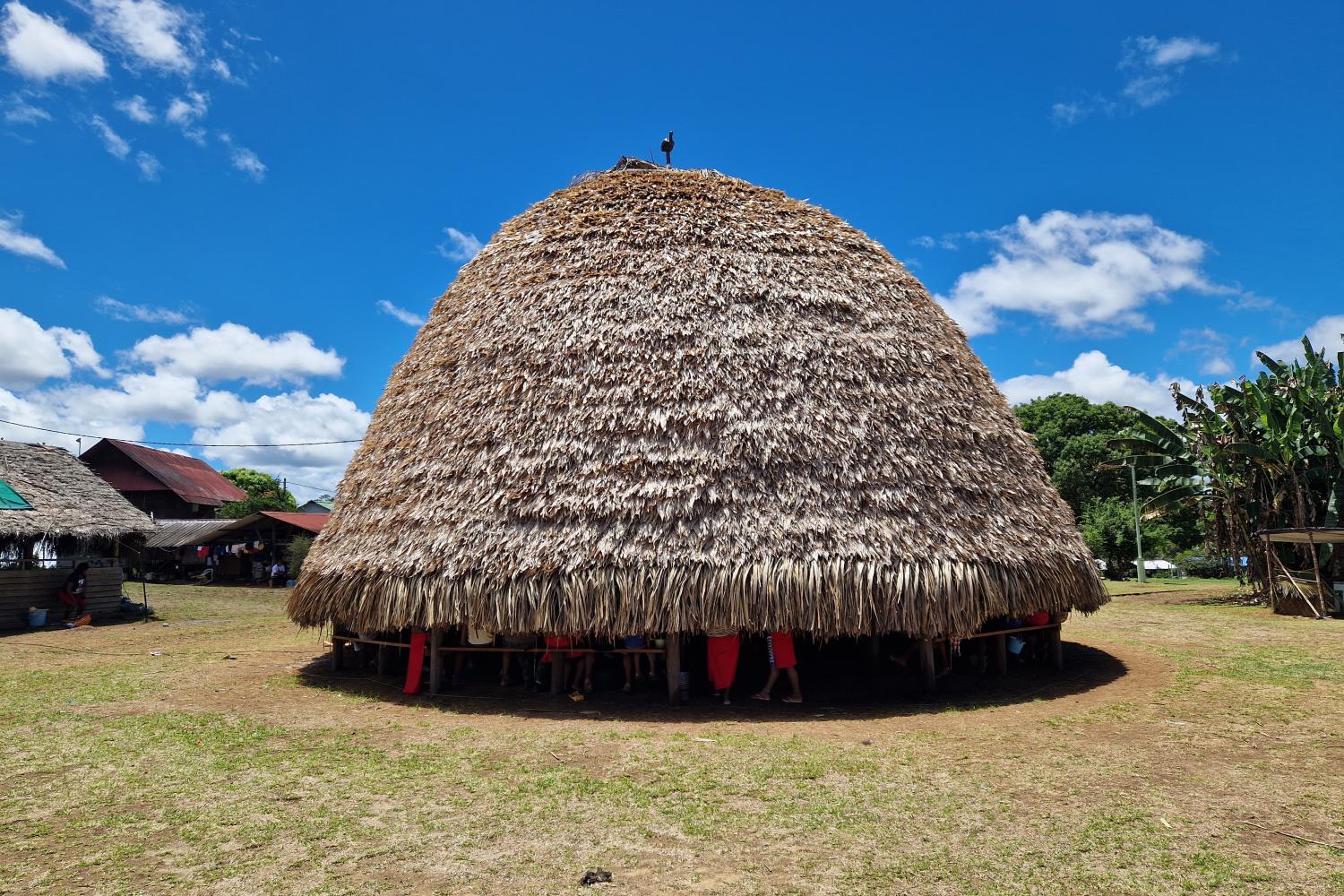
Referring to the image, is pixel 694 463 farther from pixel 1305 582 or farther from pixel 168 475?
pixel 168 475

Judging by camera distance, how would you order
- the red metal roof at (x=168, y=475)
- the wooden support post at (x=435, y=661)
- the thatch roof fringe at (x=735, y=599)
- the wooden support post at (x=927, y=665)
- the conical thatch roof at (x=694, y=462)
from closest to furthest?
1. the thatch roof fringe at (x=735, y=599)
2. the conical thatch roof at (x=694, y=462)
3. the wooden support post at (x=927, y=665)
4. the wooden support post at (x=435, y=661)
5. the red metal roof at (x=168, y=475)

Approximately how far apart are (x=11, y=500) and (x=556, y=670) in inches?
750

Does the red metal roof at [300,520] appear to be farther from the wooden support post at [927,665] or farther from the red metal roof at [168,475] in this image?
the wooden support post at [927,665]

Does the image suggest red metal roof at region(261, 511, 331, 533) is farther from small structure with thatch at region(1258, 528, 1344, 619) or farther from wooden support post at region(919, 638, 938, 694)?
small structure with thatch at region(1258, 528, 1344, 619)

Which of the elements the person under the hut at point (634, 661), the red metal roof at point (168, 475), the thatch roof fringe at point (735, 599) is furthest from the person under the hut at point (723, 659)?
the red metal roof at point (168, 475)

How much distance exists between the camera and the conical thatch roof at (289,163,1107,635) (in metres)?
9.94

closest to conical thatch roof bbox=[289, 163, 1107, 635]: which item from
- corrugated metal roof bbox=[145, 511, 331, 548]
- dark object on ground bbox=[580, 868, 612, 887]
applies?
dark object on ground bbox=[580, 868, 612, 887]

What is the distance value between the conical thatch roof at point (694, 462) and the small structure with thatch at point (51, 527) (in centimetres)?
1364

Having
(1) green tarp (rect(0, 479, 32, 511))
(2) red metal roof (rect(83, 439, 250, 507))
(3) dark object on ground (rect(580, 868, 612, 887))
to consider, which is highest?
(2) red metal roof (rect(83, 439, 250, 507))

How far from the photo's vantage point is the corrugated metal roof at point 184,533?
1382 inches

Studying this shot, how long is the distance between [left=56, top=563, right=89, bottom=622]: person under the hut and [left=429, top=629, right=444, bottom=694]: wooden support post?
53.9ft

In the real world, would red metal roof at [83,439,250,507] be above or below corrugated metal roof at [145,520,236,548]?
above

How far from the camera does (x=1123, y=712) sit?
31.9 feet

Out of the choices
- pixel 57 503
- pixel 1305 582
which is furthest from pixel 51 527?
pixel 1305 582
